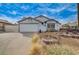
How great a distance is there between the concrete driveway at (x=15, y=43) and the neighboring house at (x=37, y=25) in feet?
0.21

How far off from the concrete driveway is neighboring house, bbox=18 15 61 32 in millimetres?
65

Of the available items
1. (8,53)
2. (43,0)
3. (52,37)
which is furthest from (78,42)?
(8,53)

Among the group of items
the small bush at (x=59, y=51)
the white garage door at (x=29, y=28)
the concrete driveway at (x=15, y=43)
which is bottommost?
the small bush at (x=59, y=51)

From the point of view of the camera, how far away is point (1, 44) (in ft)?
4.69

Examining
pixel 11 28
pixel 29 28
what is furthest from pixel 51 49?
pixel 11 28

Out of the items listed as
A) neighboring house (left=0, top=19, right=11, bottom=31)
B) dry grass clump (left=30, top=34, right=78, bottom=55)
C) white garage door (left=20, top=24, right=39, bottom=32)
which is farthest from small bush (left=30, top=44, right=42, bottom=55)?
neighboring house (left=0, top=19, right=11, bottom=31)

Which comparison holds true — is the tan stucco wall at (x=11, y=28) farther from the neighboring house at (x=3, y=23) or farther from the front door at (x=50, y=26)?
the front door at (x=50, y=26)

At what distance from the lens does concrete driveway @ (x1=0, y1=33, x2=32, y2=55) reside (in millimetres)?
1422

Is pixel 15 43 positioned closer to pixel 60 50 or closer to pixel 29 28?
pixel 29 28

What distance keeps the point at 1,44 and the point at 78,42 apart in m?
0.69

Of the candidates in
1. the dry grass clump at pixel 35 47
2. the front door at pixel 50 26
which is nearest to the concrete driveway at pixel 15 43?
the dry grass clump at pixel 35 47

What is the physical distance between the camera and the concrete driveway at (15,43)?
4.66 feet

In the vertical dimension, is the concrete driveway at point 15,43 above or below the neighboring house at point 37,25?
below

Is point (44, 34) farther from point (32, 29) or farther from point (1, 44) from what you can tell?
point (1, 44)
